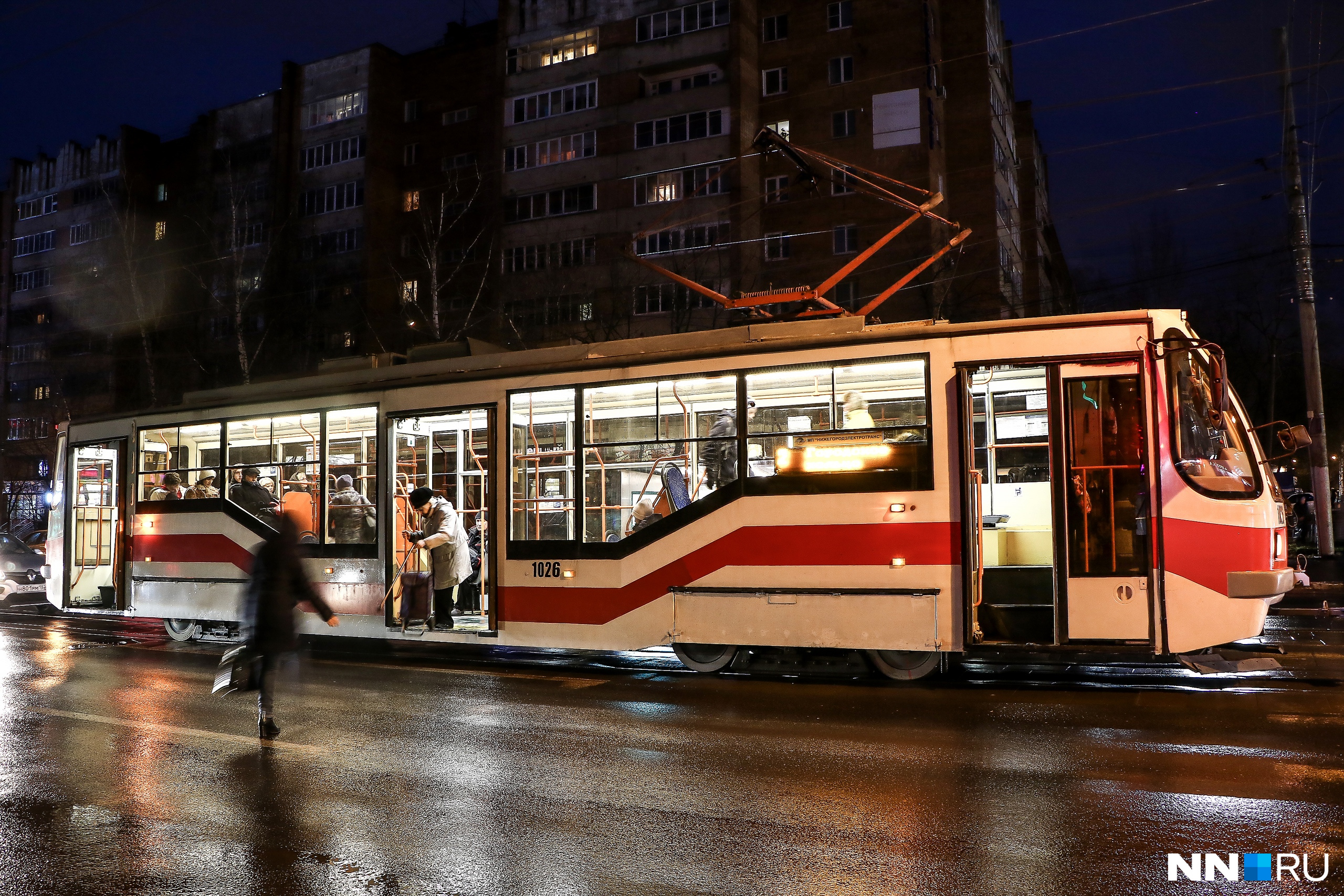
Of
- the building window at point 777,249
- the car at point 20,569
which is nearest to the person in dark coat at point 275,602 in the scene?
the car at point 20,569

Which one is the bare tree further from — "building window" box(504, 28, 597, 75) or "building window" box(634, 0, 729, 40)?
"building window" box(634, 0, 729, 40)

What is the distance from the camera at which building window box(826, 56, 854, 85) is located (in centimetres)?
3912

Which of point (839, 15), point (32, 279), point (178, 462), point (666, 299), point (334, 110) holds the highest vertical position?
point (839, 15)

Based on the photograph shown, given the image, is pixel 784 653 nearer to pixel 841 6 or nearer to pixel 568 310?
pixel 568 310

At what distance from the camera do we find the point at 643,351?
1063 cm

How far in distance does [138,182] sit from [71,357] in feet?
35.6

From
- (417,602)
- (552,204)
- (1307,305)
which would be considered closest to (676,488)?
(417,602)

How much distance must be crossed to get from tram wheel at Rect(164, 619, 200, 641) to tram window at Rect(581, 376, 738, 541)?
6802mm

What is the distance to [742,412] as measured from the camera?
9906 mm

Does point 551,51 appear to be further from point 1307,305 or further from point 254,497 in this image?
point 254,497

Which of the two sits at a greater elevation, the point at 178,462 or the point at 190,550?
the point at 178,462

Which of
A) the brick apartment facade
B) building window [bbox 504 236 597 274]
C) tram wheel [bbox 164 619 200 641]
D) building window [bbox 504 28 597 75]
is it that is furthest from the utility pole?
building window [bbox 504 28 597 75]

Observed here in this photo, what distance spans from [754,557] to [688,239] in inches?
1152

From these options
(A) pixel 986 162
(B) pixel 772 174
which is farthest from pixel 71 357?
(A) pixel 986 162
